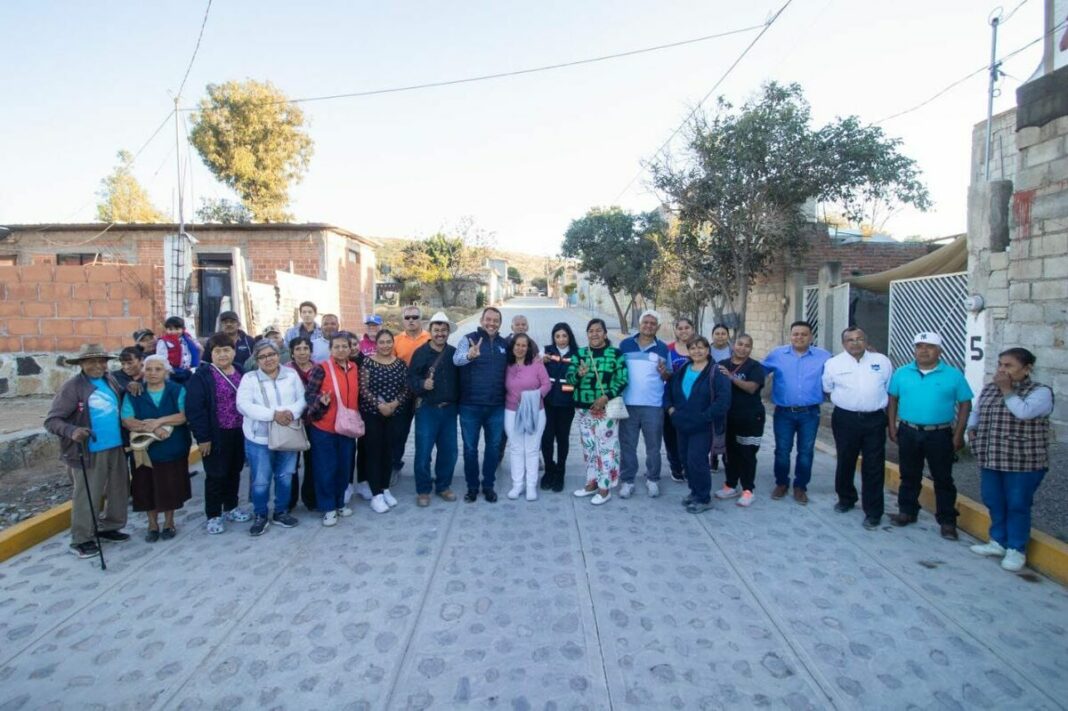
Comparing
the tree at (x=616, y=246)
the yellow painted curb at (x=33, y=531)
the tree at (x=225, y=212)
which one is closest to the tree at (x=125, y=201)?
the tree at (x=225, y=212)

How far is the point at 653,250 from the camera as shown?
22203 millimetres

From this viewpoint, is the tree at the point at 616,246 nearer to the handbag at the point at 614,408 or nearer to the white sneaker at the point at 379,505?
the handbag at the point at 614,408

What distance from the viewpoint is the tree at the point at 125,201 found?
113 feet

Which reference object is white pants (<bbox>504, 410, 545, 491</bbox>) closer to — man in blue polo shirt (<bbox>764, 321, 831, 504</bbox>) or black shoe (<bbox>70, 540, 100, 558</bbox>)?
man in blue polo shirt (<bbox>764, 321, 831, 504</bbox>)

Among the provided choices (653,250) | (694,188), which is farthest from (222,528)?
(653,250)

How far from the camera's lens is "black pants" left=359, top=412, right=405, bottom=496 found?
5316 mm

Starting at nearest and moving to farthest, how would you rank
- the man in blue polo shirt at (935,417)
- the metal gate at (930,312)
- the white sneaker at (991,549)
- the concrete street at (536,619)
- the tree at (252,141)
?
the concrete street at (536,619), the white sneaker at (991,549), the man in blue polo shirt at (935,417), the metal gate at (930,312), the tree at (252,141)

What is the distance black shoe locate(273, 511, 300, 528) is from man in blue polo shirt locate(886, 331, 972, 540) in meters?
4.74

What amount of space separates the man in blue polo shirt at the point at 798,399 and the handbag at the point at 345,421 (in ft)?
11.4

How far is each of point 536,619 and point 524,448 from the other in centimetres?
226

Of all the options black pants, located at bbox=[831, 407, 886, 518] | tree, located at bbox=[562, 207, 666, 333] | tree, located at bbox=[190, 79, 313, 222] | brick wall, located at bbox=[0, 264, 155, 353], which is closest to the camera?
black pants, located at bbox=[831, 407, 886, 518]

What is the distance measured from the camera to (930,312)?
9578mm

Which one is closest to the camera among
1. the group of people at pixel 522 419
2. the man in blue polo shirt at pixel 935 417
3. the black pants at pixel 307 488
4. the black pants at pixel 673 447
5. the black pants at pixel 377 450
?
the group of people at pixel 522 419

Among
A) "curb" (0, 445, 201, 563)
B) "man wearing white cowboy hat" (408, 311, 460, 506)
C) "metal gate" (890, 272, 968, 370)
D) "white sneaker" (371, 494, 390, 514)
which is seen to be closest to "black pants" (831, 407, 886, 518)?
"man wearing white cowboy hat" (408, 311, 460, 506)
